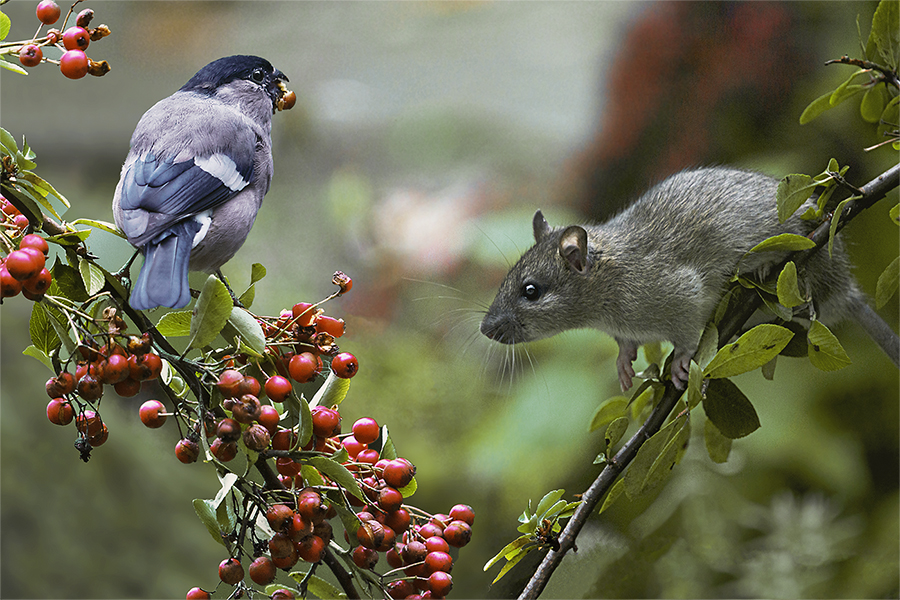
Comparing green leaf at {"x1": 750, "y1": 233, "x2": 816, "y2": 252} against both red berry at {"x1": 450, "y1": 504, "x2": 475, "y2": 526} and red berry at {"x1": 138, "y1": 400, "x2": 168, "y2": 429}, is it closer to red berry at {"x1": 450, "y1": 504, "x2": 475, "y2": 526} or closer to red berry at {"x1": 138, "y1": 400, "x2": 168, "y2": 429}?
red berry at {"x1": 450, "y1": 504, "x2": 475, "y2": 526}

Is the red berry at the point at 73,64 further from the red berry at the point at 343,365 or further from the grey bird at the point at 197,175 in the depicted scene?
the red berry at the point at 343,365

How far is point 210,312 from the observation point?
0.35m

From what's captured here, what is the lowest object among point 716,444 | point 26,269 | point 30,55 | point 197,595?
point 716,444

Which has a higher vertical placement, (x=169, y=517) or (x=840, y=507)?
(x=169, y=517)

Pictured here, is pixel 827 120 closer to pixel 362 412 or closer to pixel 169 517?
pixel 362 412

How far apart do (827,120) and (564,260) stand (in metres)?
0.52

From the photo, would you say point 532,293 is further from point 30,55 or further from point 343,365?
point 30,55

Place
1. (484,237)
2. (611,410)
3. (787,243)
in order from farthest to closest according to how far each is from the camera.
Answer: (484,237), (611,410), (787,243)

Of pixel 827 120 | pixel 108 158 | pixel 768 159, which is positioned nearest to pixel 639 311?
pixel 768 159

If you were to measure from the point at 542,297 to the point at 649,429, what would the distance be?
21 centimetres

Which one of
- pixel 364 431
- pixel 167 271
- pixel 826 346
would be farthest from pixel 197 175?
pixel 826 346

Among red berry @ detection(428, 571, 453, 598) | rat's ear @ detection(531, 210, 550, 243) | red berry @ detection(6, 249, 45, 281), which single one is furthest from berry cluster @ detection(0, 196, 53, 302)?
rat's ear @ detection(531, 210, 550, 243)

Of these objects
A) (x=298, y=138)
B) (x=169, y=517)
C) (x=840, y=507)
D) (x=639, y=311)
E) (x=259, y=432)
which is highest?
(x=298, y=138)

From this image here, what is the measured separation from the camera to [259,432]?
0.35 metres
